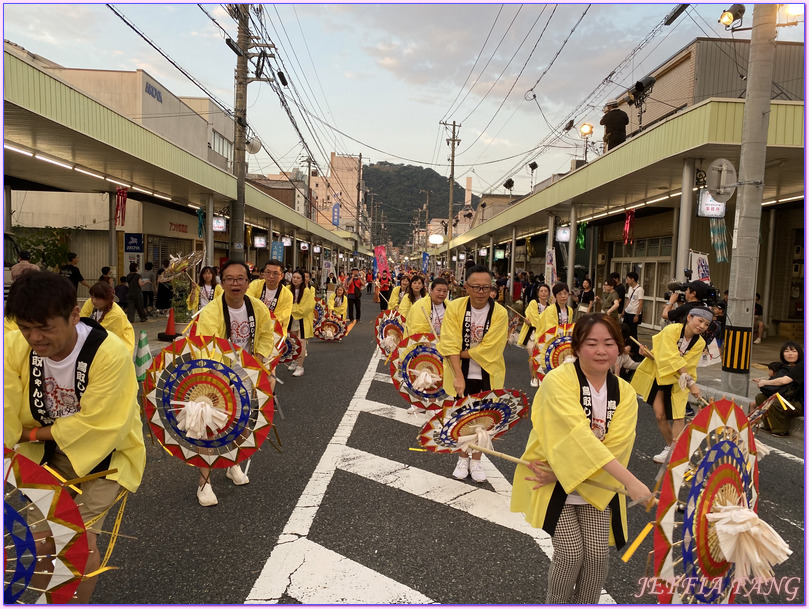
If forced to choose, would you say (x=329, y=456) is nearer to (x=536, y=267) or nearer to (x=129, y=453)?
(x=129, y=453)

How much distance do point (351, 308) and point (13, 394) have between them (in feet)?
53.9

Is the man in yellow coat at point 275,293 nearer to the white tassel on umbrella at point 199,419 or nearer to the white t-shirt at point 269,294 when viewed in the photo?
the white t-shirt at point 269,294

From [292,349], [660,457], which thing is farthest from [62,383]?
[292,349]

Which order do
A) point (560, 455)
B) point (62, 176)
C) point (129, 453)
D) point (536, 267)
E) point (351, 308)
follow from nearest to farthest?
1. point (560, 455)
2. point (129, 453)
3. point (62, 176)
4. point (351, 308)
5. point (536, 267)

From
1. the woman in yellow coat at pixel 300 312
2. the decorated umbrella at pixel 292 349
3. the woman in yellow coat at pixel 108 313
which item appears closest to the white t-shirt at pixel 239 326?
the woman in yellow coat at pixel 108 313

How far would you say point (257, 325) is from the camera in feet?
17.0

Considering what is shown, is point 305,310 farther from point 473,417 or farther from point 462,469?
point 473,417

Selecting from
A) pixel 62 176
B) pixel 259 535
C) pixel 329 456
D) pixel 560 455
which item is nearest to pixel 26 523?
pixel 259 535

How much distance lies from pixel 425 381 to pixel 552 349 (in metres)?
2.65

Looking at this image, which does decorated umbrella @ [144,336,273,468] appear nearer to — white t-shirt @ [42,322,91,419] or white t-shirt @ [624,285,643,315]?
white t-shirt @ [42,322,91,419]

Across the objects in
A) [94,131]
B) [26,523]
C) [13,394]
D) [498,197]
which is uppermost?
[498,197]

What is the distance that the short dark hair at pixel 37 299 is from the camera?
2.24 metres

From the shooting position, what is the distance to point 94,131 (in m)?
9.46

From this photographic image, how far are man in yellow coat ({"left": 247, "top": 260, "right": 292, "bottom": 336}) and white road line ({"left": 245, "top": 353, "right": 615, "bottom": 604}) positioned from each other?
6.50ft
